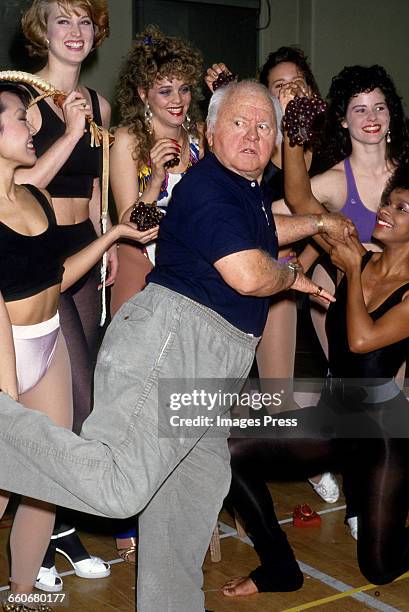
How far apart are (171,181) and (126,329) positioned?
1.11 metres

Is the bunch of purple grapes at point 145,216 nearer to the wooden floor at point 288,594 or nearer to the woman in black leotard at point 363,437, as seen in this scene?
the woman in black leotard at point 363,437

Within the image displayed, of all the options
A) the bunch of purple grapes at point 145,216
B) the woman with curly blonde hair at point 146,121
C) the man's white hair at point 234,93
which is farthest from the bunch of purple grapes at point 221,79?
the man's white hair at point 234,93

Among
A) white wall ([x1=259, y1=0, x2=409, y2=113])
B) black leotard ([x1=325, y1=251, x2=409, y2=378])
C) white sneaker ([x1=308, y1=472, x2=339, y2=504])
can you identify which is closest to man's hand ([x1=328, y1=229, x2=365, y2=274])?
black leotard ([x1=325, y1=251, x2=409, y2=378])

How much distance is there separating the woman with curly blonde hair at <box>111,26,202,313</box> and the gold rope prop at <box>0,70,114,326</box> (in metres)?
0.13

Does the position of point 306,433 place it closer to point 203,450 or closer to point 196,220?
point 203,450

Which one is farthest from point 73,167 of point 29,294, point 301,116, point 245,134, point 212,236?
point 212,236

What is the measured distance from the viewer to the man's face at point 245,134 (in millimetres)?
2412

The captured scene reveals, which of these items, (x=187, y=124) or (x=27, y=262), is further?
(x=187, y=124)

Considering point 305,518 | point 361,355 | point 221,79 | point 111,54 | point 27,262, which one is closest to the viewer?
point 27,262

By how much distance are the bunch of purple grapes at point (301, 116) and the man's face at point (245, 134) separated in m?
0.49

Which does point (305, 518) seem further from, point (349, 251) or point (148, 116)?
point (148, 116)

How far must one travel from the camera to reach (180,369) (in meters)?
2.34

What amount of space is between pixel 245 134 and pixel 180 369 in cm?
66

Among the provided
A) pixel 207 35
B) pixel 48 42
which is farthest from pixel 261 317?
pixel 207 35
